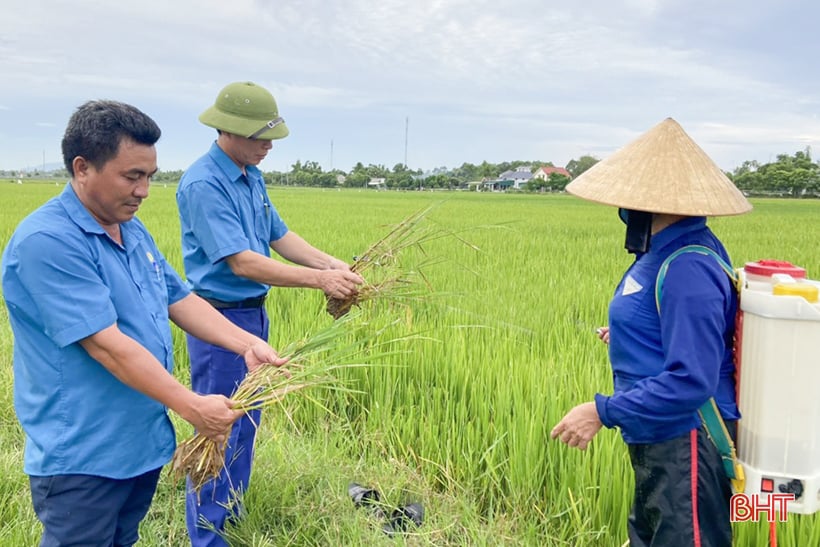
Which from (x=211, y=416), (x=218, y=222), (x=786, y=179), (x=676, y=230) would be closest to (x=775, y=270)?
(x=676, y=230)

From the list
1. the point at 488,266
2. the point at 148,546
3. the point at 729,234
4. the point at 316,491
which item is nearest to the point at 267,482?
the point at 316,491

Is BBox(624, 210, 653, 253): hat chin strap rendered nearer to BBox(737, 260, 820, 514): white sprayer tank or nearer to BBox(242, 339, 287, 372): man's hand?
BBox(737, 260, 820, 514): white sprayer tank

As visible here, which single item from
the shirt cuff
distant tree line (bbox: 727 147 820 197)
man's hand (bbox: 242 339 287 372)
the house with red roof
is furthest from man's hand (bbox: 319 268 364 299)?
the house with red roof

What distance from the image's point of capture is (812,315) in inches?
47.9

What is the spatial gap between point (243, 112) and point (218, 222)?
44cm

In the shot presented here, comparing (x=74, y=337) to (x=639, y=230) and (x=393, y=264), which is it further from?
(x=393, y=264)

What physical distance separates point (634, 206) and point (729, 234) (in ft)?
38.1

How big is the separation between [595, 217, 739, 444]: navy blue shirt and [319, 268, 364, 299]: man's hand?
123 centimetres

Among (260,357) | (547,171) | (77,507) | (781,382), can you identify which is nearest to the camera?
(781,382)

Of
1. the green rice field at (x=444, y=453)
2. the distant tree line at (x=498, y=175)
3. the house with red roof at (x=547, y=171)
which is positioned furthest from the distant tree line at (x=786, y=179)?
the green rice field at (x=444, y=453)

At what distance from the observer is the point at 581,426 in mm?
1471

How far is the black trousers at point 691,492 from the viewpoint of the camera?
143cm

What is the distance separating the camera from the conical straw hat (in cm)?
138

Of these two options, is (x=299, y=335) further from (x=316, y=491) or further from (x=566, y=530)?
(x=566, y=530)
